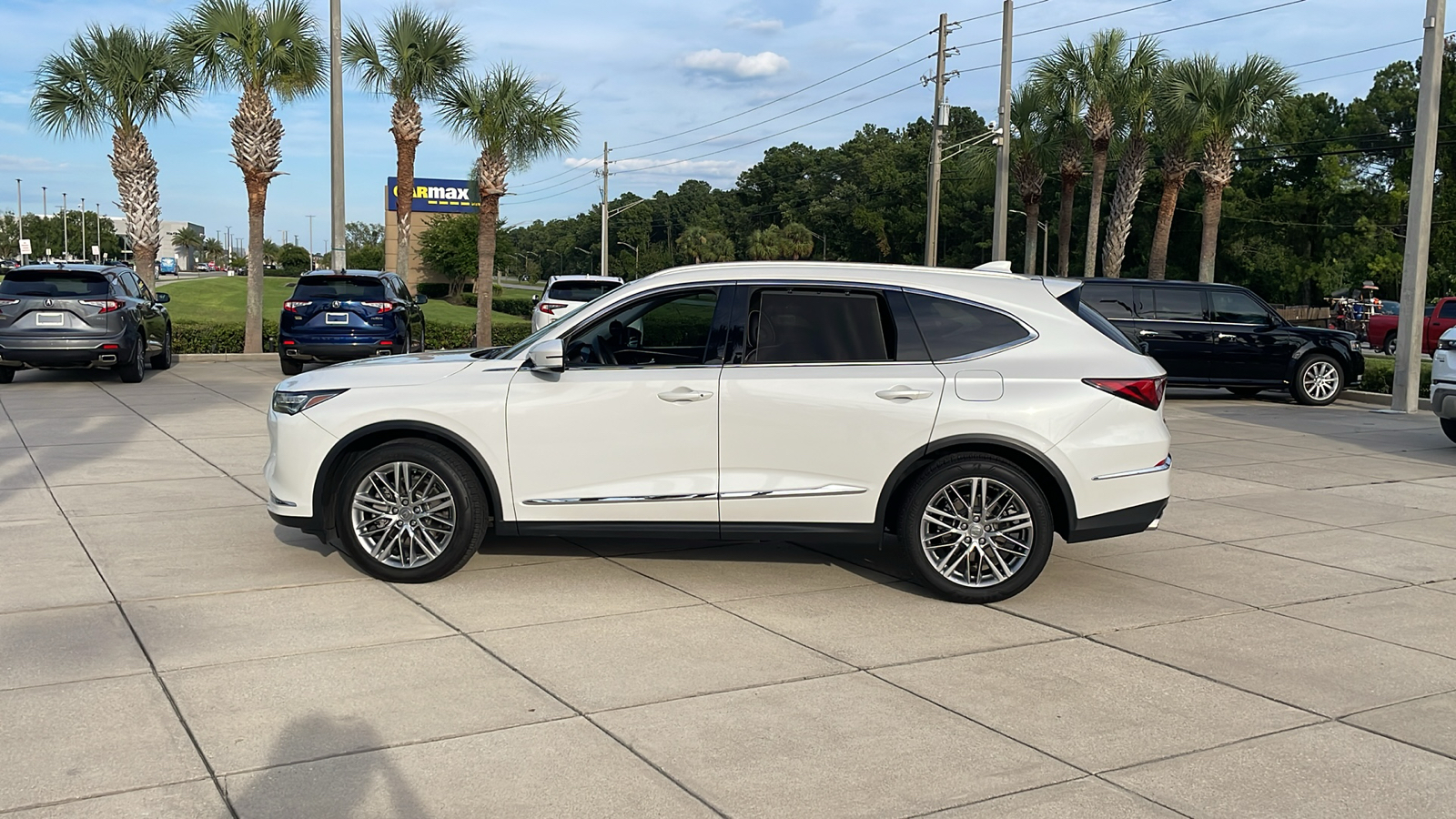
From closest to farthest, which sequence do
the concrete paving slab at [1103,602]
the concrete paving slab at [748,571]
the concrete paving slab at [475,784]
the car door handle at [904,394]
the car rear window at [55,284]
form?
the concrete paving slab at [475,784]
the concrete paving slab at [1103,602]
the car door handle at [904,394]
the concrete paving slab at [748,571]
the car rear window at [55,284]

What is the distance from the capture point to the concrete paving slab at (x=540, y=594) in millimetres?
6094

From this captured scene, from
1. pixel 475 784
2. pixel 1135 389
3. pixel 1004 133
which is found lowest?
pixel 475 784

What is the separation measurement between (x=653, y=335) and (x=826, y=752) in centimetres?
313

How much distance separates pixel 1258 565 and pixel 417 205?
8401 centimetres

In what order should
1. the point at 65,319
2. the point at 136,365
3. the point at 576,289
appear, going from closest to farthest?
the point at 65,319, the point at 136,365, the point at 576,289

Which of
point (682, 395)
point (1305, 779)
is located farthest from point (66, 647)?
point (1305, 779)

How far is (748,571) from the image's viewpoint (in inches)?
280

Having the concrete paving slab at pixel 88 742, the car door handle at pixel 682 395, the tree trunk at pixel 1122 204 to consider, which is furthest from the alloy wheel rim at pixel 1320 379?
the tree trunk at pixel 1122 204

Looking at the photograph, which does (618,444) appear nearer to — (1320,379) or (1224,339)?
(1224,339)

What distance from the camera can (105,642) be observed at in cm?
551

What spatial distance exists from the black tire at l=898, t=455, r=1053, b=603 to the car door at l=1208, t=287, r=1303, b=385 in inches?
496

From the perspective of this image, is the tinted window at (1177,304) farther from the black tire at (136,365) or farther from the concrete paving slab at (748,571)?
the black tire at (136,365)

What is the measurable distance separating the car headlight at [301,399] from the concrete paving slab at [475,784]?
2749mm

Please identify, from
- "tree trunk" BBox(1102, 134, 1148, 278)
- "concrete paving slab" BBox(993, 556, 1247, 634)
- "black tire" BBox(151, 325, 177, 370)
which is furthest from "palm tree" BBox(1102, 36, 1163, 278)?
"concrete paving slab" BBox(993, 556, 1247, 634)
